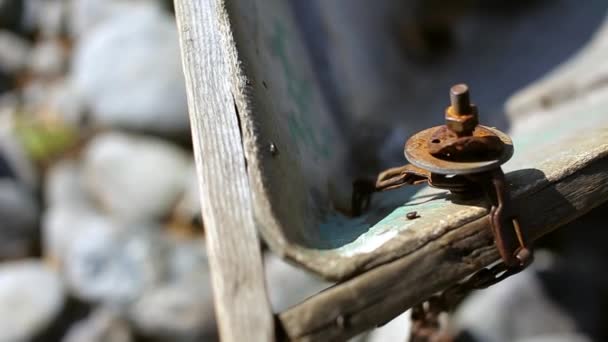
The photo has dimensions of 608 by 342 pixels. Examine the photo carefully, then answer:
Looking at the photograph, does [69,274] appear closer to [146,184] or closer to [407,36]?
[146,184]

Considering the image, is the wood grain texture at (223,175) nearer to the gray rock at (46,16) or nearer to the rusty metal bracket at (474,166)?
the rusty metal bracket at (474,166)

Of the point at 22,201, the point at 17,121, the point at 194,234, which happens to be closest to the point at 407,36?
the point at 194,234

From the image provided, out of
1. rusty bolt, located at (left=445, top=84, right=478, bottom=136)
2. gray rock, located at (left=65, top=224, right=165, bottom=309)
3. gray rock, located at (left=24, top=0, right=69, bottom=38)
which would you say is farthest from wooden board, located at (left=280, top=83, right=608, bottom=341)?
gray rock, located at (left=24, top=0, right=69, bottom=38)

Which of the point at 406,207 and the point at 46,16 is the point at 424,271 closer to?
the point at 406,207

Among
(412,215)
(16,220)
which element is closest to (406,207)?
(412,215)

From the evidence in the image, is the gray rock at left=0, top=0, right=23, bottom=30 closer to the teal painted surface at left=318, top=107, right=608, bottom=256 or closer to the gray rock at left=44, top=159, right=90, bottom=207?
the gray rock at left=44, top=159, right=90, bottom=207

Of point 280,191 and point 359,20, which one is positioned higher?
point 280,191

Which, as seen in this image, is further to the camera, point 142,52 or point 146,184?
point 142,52
